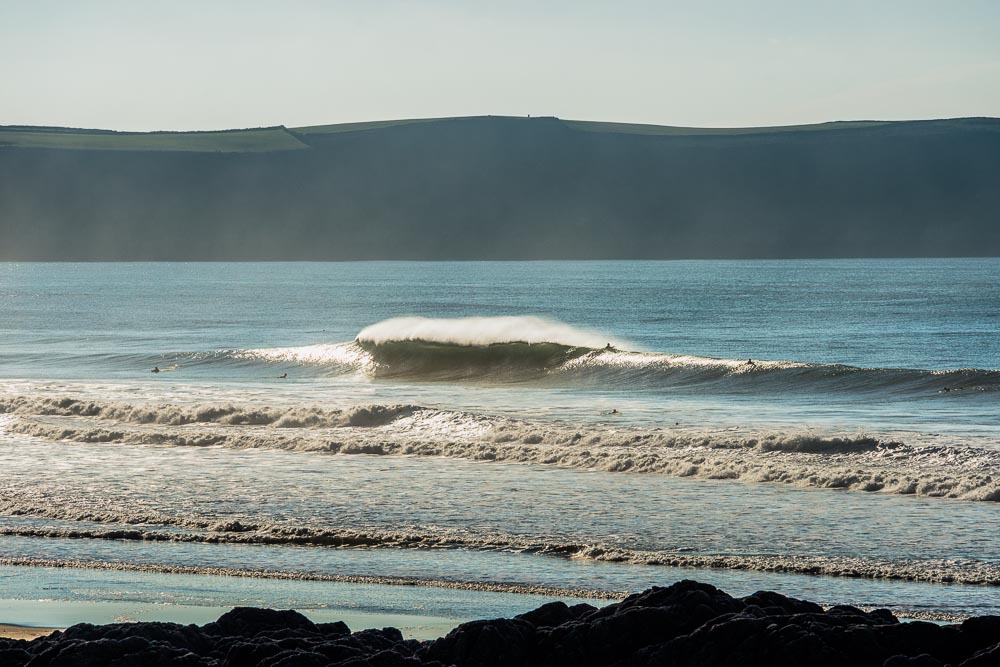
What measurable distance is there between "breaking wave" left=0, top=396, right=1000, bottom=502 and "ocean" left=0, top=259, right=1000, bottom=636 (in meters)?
0.07


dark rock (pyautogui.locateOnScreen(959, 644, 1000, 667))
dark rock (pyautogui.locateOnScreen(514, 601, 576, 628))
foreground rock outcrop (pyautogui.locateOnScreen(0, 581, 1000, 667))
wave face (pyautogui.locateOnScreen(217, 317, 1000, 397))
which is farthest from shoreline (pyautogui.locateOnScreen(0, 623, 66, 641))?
wave face (pyautogui.locateOnScreen(217, 317, 1000, 397))

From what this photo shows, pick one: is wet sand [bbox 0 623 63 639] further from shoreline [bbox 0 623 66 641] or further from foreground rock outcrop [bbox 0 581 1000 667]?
foreground rock outcrop [bbox 0 581 1000 667]

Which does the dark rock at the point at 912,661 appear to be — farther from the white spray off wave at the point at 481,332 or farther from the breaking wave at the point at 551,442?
the white spray off wave at the point at 481,332

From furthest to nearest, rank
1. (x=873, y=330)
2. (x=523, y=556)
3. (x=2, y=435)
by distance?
(x=873, y=330), (x=2, y=435), (x=523, y=556)

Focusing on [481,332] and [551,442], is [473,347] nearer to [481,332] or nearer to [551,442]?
[481,332]

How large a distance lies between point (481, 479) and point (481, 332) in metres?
24.6

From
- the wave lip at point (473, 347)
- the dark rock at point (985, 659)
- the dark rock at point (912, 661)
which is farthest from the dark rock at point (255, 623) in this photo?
the wave lip at point (473, 347)

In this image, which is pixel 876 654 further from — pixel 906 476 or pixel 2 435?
pixel 2 435

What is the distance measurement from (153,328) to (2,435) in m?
43.8

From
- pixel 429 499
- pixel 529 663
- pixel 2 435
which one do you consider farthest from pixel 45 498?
pixel 529 663

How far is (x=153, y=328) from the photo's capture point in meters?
64.5

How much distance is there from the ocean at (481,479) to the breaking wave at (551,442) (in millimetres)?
69

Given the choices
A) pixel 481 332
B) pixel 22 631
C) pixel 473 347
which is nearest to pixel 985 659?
pixel 22 631

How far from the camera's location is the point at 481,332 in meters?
40.6
